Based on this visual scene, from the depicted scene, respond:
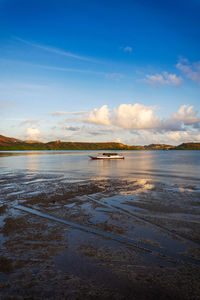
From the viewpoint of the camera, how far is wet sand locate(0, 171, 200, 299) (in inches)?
201

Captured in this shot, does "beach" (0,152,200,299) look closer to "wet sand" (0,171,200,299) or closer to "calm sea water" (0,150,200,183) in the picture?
"wet sand" (0,171,200,299)

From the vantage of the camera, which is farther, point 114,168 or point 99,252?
point 114,168

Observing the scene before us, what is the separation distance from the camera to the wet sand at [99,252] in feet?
16.7

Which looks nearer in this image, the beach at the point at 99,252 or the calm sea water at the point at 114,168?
the beach at the point at 99,252

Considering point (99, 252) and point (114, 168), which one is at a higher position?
point (99, 252)

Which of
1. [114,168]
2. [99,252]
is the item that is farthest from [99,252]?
[114,168]

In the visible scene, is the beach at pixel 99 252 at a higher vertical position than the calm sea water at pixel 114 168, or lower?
higher

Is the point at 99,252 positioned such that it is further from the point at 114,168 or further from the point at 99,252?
the point at 114,168

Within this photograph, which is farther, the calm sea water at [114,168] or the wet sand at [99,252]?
the calm sea water at [114,168]

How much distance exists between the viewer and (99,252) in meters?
6.91

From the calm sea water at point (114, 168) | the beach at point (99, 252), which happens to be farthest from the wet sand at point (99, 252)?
the calm sea water at point (114, 168)

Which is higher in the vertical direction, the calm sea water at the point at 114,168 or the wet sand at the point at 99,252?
the wet sand at the point at 99,252

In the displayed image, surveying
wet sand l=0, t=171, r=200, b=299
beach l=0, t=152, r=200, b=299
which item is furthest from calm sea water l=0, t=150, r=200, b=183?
beach l=0, t=152, r=200, b=299

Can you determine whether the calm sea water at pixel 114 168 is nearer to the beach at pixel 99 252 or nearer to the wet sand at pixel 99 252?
the wet sand at pixel 99 252
